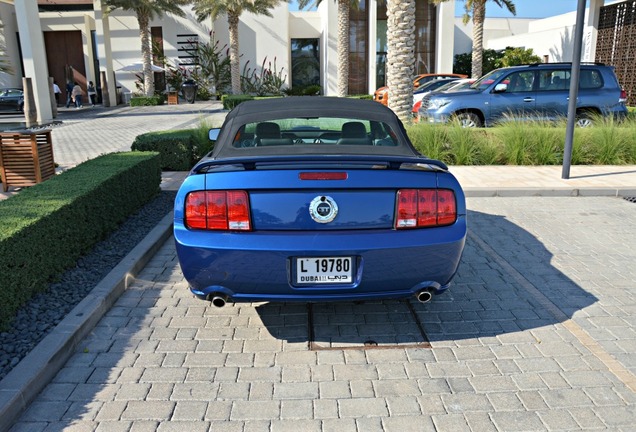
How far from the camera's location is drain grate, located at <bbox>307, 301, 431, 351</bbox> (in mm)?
3982

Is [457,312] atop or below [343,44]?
below

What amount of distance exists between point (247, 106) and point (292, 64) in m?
34.6

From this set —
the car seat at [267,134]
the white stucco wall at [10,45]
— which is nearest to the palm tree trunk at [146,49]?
the white stucco wall at [10,45]

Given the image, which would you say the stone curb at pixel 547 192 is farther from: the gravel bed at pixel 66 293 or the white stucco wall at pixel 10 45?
the white stucco wall at pixel 10 45

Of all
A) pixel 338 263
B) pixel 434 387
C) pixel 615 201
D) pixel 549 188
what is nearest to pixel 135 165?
pixel 338 263

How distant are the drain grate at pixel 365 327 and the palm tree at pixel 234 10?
29751mm

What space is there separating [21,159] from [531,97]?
1099 centimetres

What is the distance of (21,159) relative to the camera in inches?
338

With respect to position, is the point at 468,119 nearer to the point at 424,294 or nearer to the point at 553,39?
the point at 424,294

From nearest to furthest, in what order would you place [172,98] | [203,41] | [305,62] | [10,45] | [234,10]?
[234,10], [10,45], [172,98], [203,41], [305,62]

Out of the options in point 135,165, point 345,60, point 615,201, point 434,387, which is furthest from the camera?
point 345,60

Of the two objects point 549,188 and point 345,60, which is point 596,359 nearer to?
point 549,188

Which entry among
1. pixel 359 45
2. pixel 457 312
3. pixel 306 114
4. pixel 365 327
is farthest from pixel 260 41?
pixel 365 327

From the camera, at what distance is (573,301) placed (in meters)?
4.72
